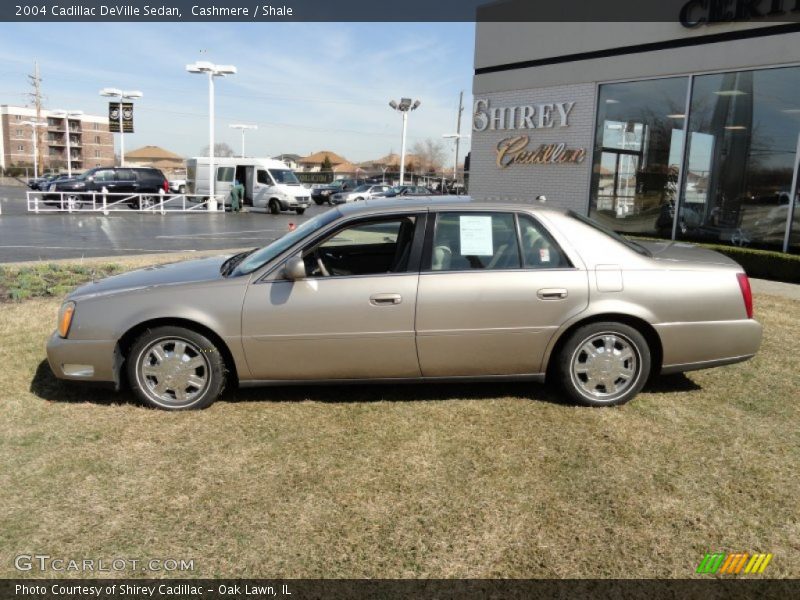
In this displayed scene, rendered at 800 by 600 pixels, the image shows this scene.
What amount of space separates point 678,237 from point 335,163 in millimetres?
133485

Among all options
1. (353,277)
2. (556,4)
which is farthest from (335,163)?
(353,277)

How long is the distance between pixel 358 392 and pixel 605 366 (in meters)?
1.83

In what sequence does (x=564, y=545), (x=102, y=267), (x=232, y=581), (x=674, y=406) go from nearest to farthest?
(x=232, y=581), (x=564, y=545), (x=674, y=406), (x=102, y=267)

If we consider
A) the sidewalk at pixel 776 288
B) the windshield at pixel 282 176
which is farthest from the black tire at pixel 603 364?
the windshield at pixel 282 176

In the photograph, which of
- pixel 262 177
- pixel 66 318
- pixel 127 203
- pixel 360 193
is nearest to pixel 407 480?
pixel 66 318

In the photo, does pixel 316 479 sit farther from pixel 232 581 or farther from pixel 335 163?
pixel 335 163

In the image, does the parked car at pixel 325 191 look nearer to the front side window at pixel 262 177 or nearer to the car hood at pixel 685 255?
the front side window at pixel 262 177

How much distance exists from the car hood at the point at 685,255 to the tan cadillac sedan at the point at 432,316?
0.16 ft

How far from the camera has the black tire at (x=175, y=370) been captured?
167 inches

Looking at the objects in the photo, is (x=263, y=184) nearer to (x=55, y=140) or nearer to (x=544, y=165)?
(x=544, y=165)

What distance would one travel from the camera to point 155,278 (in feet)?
14.9

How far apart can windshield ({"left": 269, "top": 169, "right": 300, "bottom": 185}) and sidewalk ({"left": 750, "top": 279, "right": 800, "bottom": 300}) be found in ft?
72.1

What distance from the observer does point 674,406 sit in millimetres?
4496
